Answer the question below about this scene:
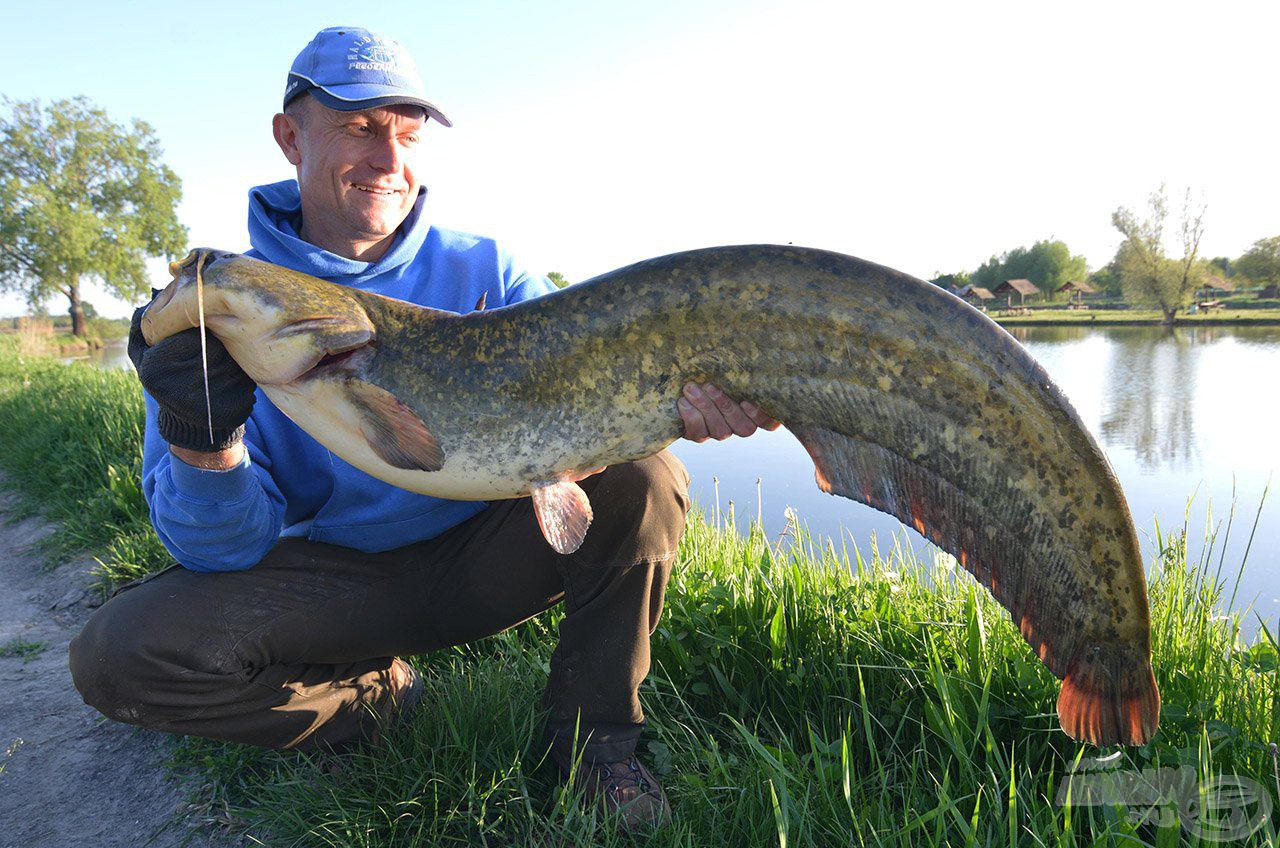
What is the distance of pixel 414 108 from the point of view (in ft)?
9.09

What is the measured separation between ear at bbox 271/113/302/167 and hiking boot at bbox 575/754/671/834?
232 centimetres

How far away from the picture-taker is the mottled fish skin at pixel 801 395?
5.74ft

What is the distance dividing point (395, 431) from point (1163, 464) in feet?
33.1

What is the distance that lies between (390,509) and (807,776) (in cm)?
158

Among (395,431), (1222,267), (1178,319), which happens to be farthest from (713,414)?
(1222,267)

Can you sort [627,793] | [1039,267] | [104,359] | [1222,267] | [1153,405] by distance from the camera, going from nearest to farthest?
1. [627,793]
2. [1153,405]
3. [104,359]
4. [1222,267]
5. [1039,267]

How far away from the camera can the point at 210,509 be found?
2328 millimetres

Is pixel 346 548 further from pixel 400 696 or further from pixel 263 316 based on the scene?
pixel 263 316

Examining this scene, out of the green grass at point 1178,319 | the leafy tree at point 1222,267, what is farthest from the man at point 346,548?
the leafy tree at point 1222,267

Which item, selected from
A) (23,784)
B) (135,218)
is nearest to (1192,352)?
(23,784)

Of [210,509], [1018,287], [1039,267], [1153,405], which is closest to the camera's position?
[210,509]

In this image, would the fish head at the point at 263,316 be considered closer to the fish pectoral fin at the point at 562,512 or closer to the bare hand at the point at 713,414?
the fish pectoral fin at the point at 562,512

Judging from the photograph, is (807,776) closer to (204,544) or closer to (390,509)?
(390,509)

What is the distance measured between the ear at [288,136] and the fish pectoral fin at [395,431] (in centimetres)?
121
